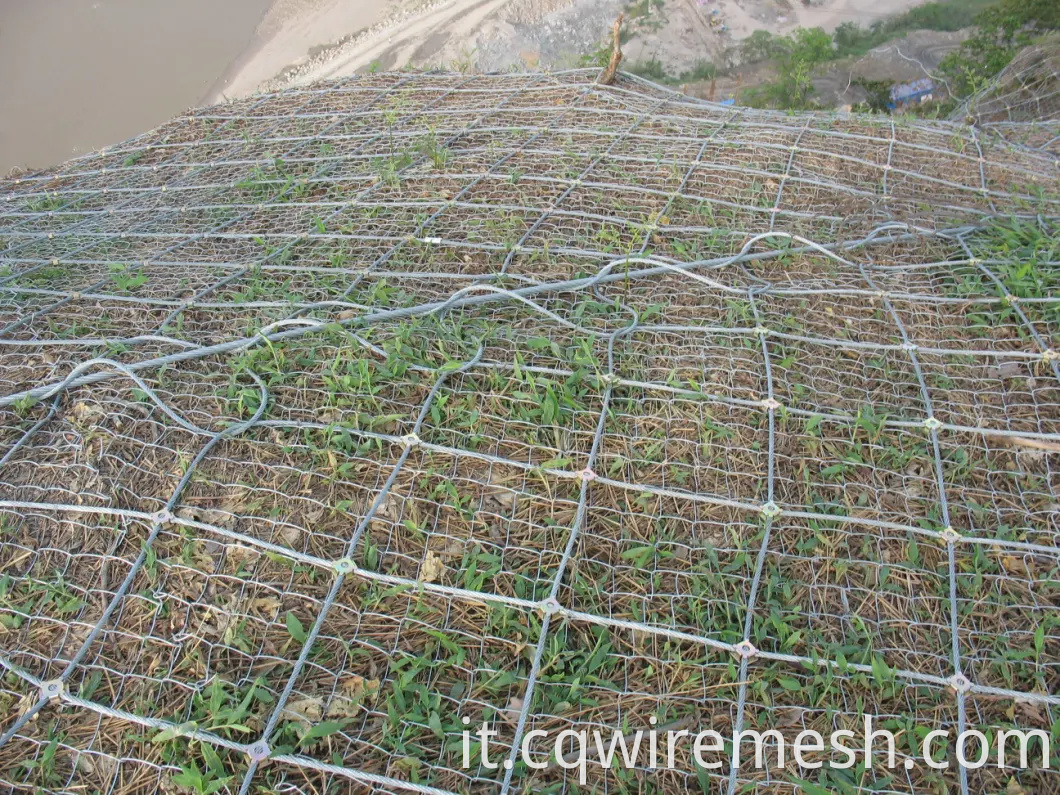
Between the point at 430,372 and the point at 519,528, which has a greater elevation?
the point at 430,372

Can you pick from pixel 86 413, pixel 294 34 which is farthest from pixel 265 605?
pixel 294 34

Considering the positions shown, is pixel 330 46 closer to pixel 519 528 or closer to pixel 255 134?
pixel 255 134

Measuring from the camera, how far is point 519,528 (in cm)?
175

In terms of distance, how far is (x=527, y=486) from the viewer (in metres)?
1.83

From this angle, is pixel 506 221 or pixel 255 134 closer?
pixel 506 221

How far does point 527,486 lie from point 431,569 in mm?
321

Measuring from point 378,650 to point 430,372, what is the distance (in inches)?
31.5

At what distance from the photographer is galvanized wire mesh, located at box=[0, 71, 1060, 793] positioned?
1471 mm

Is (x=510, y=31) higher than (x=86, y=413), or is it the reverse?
(x=86, y=413)

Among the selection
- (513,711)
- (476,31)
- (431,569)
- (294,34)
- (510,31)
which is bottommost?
(510,31)

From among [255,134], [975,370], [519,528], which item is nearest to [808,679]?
[519,528]

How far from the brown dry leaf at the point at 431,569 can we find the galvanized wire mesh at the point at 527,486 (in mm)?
16

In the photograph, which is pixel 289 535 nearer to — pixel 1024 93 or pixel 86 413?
pixel 86 413

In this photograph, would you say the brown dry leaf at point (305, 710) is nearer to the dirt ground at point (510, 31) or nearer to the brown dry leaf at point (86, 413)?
the brown dry leaf at point (86, 413)
